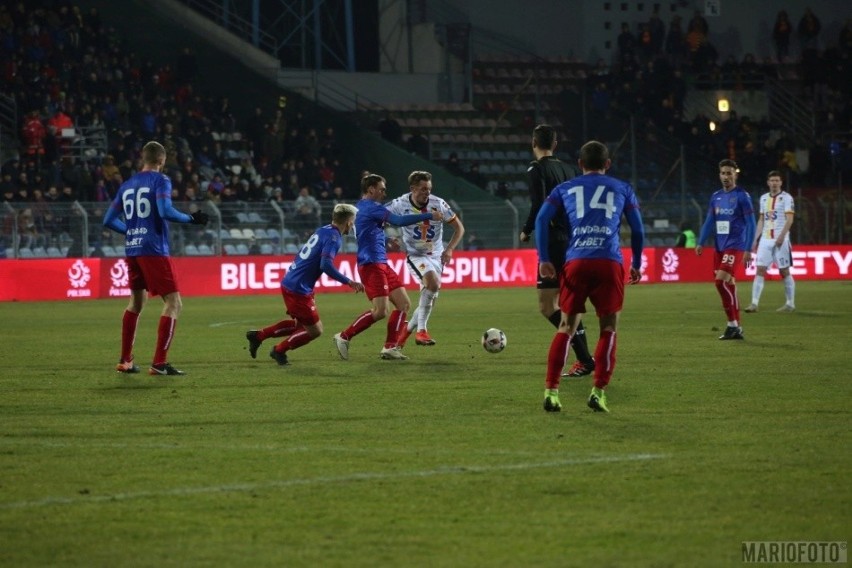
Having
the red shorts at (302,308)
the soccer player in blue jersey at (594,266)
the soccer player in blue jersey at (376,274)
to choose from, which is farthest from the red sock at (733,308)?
the soccer player in blue jersey at (594,266)

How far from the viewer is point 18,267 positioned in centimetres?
3131

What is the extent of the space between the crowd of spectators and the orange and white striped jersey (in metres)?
13.4

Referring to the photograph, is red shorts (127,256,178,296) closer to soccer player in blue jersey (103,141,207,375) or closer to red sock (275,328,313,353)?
soccer player in blue jersey (103,141,207,375)

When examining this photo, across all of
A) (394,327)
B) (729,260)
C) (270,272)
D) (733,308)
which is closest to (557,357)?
(394,327)

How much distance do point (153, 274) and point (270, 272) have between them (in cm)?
2032

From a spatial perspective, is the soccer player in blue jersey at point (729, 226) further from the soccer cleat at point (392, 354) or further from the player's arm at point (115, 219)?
the player's arm at point (115, 219)

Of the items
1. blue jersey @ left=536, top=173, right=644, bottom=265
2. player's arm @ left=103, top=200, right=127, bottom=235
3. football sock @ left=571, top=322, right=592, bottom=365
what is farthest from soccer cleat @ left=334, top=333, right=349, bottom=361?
blue jersey @ left=536, top=173, right=644, bottom=265

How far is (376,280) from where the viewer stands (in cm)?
1542

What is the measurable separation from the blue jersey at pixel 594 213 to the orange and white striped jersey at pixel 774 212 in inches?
574

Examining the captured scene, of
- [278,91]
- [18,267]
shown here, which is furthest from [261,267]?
[278,91]

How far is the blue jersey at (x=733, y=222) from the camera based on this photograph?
60.3 ft

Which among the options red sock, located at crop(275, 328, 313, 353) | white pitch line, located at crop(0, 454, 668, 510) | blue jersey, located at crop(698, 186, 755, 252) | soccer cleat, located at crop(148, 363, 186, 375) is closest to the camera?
white pitch line, located at crop(0, 454, 668, 510)

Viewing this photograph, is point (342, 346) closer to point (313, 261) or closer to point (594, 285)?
point (313, 261)

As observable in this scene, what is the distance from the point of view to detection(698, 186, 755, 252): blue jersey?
60.3ft
